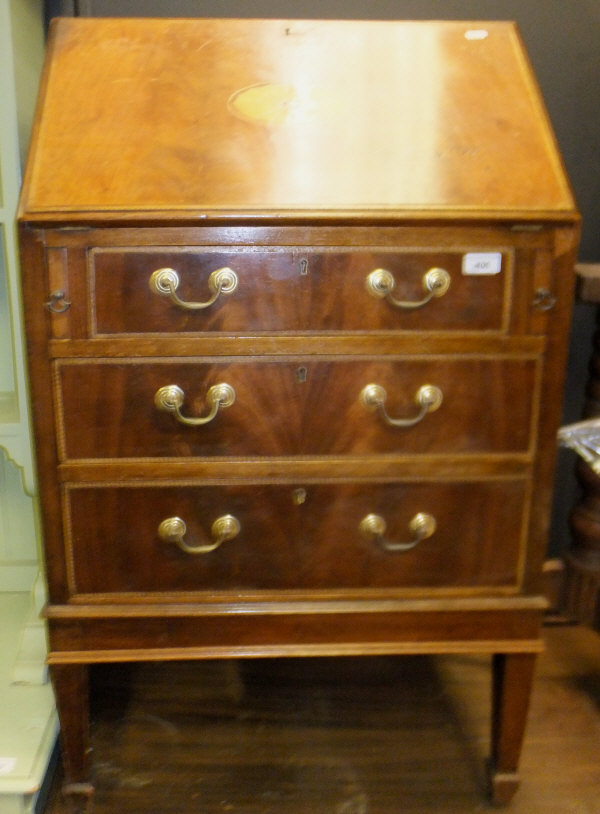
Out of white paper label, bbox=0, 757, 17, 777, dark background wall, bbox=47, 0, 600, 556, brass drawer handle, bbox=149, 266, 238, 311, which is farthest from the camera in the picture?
dark background wall, bbox=47, 0, 600, 556

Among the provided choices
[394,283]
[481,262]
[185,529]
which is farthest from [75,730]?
[481,262]

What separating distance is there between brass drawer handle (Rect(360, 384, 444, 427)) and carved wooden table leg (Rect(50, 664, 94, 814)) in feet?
2.31

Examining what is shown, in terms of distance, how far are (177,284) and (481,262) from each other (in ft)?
1.55

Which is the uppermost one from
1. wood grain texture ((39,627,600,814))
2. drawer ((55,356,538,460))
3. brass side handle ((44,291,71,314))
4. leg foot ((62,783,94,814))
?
brass side handle ((44,291,71,314))

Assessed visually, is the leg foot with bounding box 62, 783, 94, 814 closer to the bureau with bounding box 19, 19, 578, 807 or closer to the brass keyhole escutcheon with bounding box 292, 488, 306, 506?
the bureau with bounding box 19, 19, 578, 807

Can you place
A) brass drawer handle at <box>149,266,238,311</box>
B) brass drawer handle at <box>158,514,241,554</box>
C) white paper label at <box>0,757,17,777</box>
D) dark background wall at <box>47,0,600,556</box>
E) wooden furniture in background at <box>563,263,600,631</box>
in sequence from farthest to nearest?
dark background wall at <box>47,0,600,556</box> < wooden furniture in background at <box>563,263,600,631</box> < white paper label at <box>0,757,17,777</box> < brass drawer handle at <box>158,514,241,554</box> < brass drawer handle at <box>149,266,238,311</box>

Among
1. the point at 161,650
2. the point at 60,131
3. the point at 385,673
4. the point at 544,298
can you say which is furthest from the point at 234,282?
the point at 385,673

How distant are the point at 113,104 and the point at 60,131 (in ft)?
0.35

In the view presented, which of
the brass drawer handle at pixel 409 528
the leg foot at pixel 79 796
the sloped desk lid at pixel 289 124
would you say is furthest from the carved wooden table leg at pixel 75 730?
the sloped desk lid at pixel 289 124

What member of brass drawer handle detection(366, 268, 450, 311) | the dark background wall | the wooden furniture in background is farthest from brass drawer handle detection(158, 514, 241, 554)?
the dark background wall

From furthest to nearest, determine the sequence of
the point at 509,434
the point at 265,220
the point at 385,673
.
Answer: the point at 385,673 → the point at 509,434 → the point at 265,220

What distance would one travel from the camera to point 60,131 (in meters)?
1.20

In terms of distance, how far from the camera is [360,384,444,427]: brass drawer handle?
1.19m

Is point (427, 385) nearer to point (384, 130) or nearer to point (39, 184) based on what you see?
point (384, 130)
